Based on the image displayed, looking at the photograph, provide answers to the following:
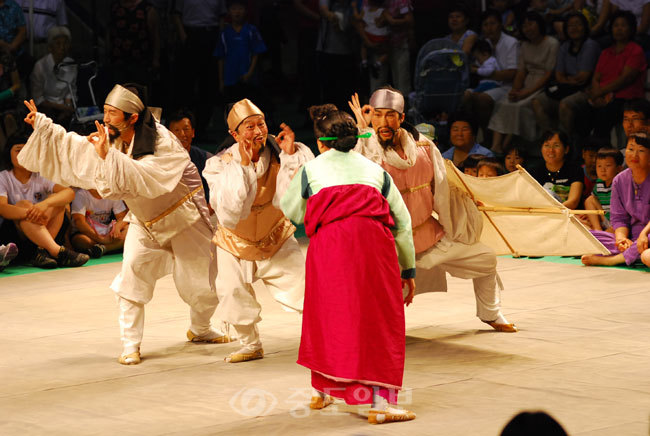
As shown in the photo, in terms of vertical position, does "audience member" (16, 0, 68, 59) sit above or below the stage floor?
above

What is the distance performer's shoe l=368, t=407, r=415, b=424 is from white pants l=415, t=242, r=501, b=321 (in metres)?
1.41

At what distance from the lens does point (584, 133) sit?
10180 mm

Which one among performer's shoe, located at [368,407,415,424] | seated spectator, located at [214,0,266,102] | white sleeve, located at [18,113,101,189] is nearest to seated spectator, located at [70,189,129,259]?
seated spectator, located at [214,0,266,102]

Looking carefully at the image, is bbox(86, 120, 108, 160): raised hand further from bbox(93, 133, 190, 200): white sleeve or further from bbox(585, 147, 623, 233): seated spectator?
bbox(585, 147, 623, 233): seated spectator

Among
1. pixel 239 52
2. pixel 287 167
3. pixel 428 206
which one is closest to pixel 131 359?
pixel 287 167

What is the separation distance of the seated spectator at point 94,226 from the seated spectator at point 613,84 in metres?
4.33

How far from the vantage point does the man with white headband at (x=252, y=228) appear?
5352 mm

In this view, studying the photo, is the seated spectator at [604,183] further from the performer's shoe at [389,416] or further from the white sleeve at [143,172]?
the performer's shoe at [389,416]

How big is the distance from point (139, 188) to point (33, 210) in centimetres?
328

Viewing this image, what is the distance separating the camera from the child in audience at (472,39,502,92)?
11094 mm

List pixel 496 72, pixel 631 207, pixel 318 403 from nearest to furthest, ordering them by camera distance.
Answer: pixel 318 403, pixel 631 207, pixel 496 72

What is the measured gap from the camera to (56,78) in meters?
10.5

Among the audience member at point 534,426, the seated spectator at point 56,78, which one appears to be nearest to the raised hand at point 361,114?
the audience member at point 534,426

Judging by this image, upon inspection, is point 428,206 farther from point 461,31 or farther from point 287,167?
point 461,31
